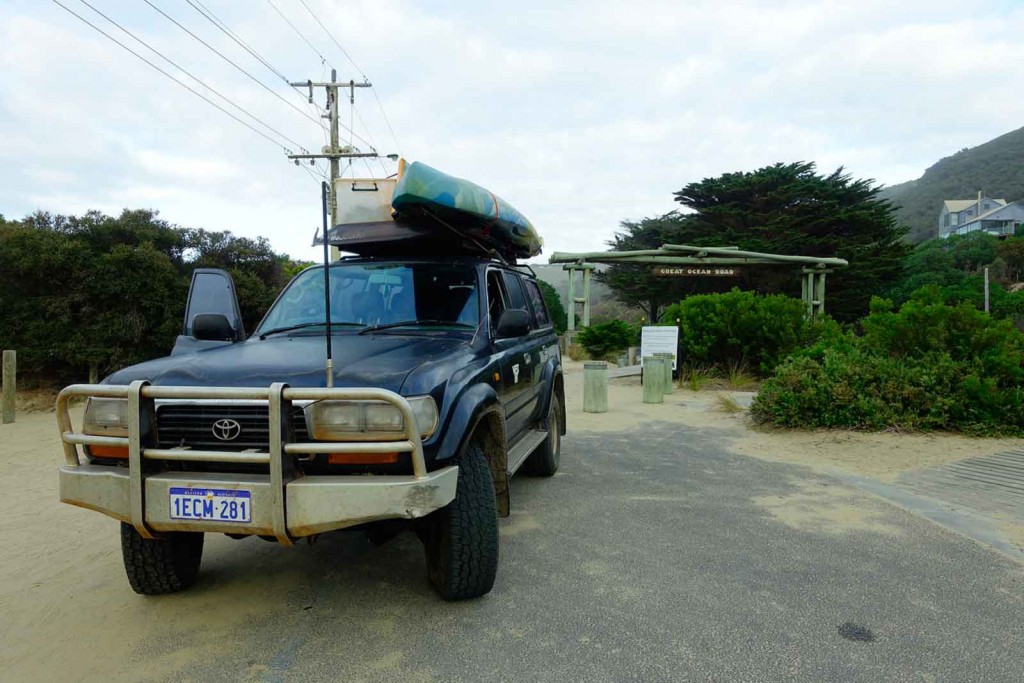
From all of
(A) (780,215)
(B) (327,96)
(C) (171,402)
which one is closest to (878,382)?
(C) (171,402)

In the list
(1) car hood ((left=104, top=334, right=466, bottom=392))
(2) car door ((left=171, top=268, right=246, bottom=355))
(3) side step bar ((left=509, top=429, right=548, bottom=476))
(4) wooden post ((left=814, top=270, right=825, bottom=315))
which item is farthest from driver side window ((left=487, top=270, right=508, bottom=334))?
(4) wooden post ((left=814, top=270, right=825, bottom=315))

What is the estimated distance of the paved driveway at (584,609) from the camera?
2.72 meters

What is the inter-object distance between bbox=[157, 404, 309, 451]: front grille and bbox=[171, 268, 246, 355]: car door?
1376 millimetres

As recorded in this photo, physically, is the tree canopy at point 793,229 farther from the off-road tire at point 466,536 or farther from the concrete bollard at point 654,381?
the off-road tire at point 466,536

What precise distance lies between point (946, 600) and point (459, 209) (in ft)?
10.8

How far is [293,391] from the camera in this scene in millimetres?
2656

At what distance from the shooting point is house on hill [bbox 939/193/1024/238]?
237 ft

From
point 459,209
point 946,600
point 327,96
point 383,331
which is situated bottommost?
point 946,600

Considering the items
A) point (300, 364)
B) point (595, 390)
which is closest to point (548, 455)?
point (300, 364)

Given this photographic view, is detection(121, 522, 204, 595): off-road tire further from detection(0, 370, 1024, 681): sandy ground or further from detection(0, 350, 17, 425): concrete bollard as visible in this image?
detection(0, 350, 17, 425): concrete bollard

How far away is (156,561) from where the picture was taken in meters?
3.28

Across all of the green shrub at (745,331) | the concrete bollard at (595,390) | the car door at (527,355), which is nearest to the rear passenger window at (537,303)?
the car door at (527,355)

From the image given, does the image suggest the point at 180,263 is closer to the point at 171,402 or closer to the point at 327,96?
the point at 327,96

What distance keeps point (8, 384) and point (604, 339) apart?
14310mm
